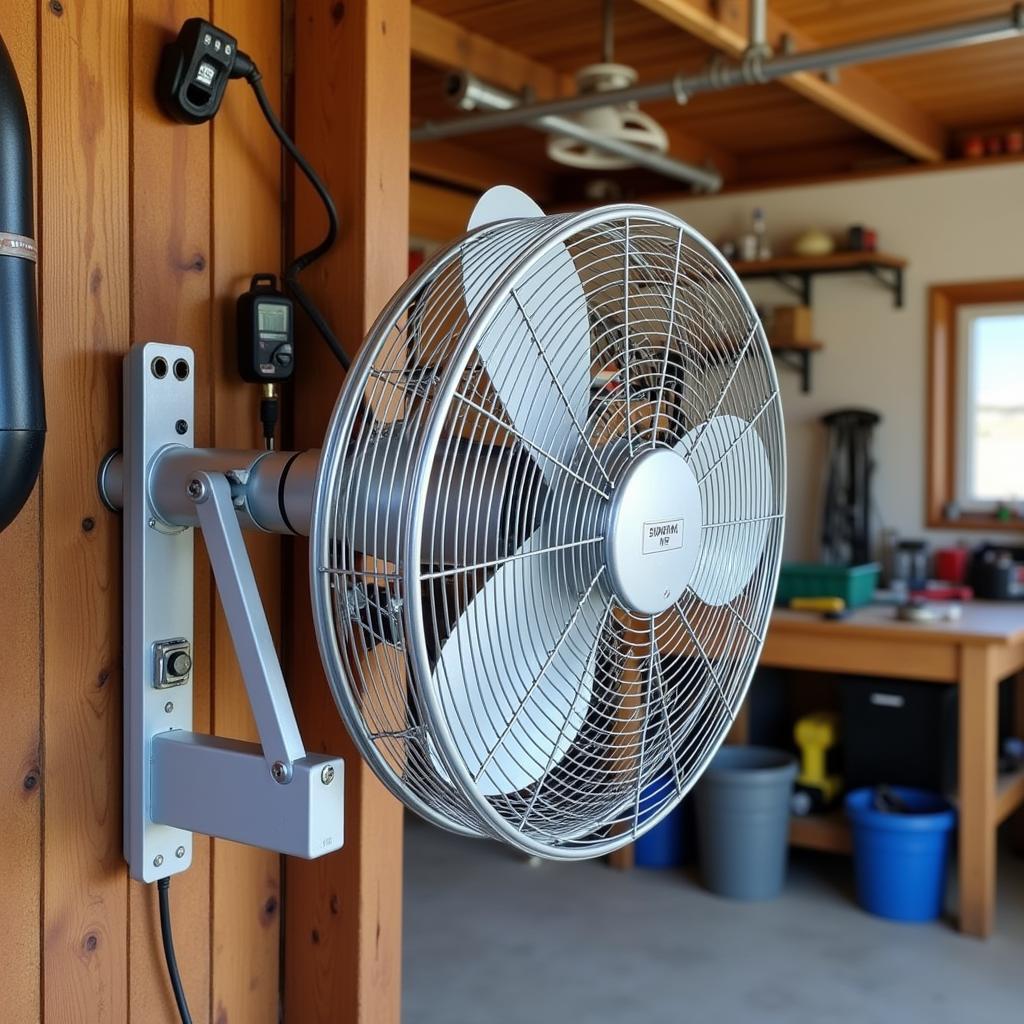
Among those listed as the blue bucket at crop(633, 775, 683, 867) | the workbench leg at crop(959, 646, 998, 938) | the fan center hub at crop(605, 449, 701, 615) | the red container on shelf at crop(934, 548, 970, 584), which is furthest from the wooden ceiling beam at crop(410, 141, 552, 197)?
the fan center hub at crop(605, 449, 701, 615)

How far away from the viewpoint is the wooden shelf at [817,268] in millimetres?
4773

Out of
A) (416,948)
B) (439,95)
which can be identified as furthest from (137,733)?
(439,95)

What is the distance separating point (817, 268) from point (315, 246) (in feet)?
13.2

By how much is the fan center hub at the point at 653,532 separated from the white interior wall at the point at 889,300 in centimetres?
407

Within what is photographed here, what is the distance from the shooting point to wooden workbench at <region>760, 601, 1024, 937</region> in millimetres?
3277

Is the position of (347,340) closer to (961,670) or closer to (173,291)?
(173,291)

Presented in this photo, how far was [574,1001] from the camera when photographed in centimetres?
286

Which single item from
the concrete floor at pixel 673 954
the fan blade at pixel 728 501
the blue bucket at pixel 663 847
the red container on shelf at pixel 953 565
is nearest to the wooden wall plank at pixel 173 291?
the fan blade at pixel 728 501

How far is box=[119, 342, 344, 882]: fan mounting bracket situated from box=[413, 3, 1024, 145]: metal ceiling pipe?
2711mm

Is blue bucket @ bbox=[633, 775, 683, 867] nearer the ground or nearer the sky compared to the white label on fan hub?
nearer the ground

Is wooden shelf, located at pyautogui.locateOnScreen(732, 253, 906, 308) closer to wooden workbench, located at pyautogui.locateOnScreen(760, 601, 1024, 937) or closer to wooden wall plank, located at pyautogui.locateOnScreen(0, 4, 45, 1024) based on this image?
wooden workbench, located at pyautogui.locateOnScreen(760, 601, 1024, 937)

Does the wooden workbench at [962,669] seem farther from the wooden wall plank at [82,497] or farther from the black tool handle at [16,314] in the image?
the black tool handle at [16,314]

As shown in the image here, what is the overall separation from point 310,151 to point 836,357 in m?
4.11

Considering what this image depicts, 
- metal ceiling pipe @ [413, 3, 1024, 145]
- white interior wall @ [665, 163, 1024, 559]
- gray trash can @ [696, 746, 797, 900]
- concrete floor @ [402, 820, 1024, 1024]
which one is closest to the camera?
concrete floor @ [402, 820, 1024, 1024]
